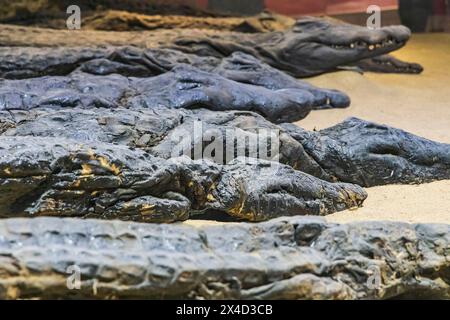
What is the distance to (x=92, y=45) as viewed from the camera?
6387mm

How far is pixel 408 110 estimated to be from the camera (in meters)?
6.12

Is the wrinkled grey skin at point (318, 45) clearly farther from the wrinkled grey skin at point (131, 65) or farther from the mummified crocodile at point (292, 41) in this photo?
the wrinkled grey skin at point (131, 65)

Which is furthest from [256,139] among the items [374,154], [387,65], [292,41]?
[387,65]

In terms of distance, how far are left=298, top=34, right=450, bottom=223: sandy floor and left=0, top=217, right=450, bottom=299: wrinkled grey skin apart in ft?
3.32

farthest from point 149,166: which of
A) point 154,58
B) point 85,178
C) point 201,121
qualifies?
point 154,58

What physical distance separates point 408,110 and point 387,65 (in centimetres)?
176

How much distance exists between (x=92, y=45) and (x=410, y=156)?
3.31 meters

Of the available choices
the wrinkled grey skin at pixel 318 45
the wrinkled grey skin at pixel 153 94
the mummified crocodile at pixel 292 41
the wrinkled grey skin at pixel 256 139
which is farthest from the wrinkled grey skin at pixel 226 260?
the wrinkled grey skin at pixel 318 45

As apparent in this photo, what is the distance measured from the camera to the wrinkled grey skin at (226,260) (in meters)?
2.09

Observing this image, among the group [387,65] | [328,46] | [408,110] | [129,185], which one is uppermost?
[328,46]

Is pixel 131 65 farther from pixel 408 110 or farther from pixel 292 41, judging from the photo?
pixel 408 110

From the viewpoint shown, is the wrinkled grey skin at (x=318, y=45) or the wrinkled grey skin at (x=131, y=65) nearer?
the wrinkled grey skin at (x=131, y=65)

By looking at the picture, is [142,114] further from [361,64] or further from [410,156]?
[361,64]

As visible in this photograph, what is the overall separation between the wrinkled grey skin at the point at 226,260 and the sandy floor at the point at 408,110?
101 cm
